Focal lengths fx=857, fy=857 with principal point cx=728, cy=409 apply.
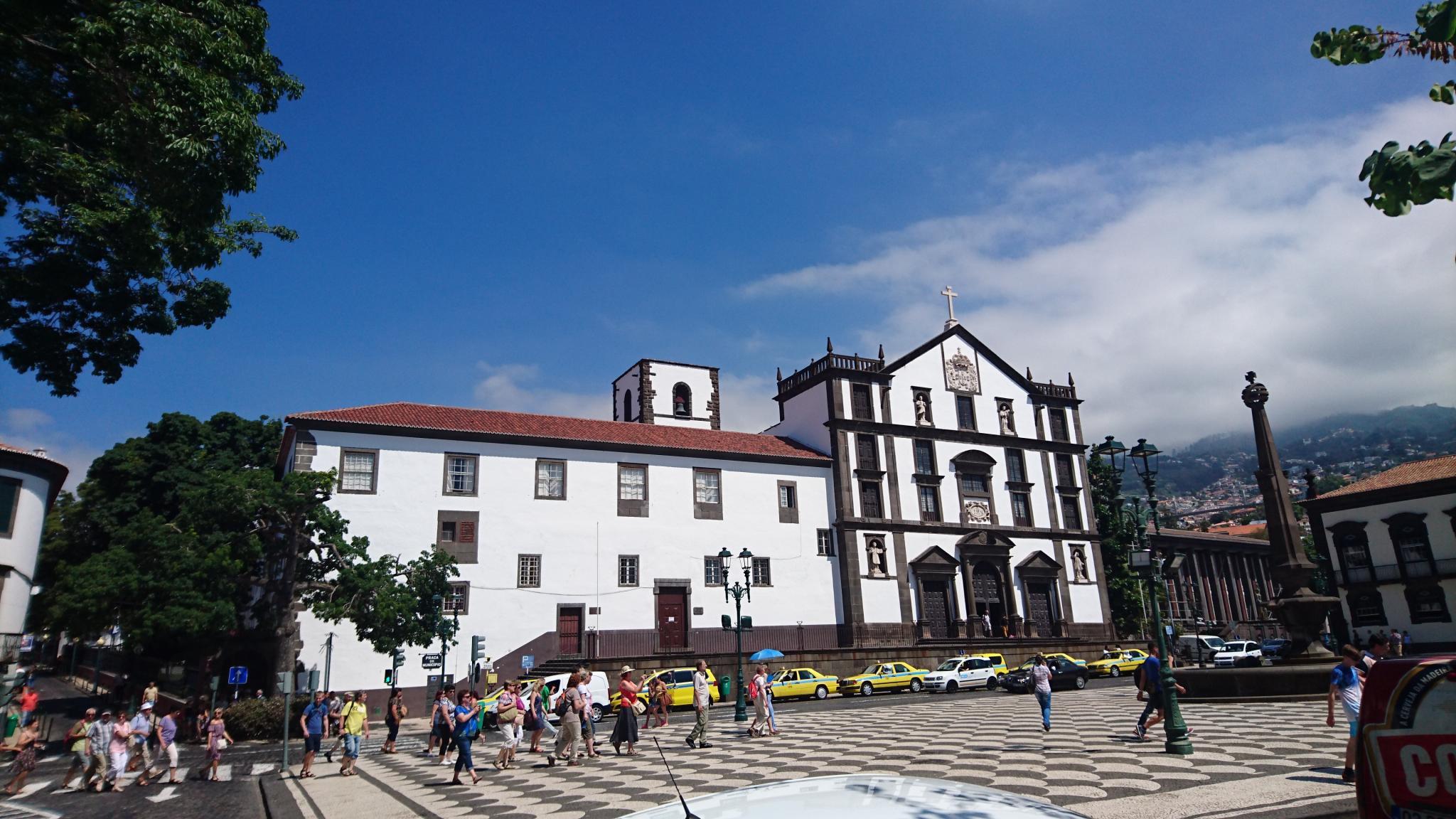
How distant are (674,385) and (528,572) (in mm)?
17862

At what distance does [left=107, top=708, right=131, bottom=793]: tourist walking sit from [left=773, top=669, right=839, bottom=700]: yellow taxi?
66.8ft

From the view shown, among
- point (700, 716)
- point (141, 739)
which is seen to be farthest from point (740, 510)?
point (141, 739)

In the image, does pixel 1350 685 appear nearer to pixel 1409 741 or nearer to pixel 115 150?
pixel 1409 741

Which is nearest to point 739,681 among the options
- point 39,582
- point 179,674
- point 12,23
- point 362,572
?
point 362,572

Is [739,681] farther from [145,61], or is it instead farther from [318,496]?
[145,61]

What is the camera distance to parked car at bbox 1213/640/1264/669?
37312mm

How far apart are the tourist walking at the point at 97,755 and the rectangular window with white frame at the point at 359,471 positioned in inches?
628

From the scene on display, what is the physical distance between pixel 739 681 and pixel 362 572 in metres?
12.5

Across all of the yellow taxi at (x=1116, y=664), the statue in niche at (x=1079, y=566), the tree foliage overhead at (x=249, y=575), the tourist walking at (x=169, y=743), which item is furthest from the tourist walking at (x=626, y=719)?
the statue in niche at (x=1079, y=566)

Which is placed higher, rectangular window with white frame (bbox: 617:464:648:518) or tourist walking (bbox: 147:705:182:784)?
rectangular window with white frame (bbox: 617:464:648:518)

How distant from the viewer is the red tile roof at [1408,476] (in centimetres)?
4341

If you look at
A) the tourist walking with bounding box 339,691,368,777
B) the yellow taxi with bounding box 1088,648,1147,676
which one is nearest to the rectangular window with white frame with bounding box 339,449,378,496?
the tourist walking with bounding box 339,691,368,777

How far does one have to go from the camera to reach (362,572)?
27078 mm

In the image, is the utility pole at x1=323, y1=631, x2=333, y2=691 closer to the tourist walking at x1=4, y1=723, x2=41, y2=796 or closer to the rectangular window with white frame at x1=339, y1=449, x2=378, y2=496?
the rectangular window with white frame at x1=339, y1=449, x2=378, y2=496
